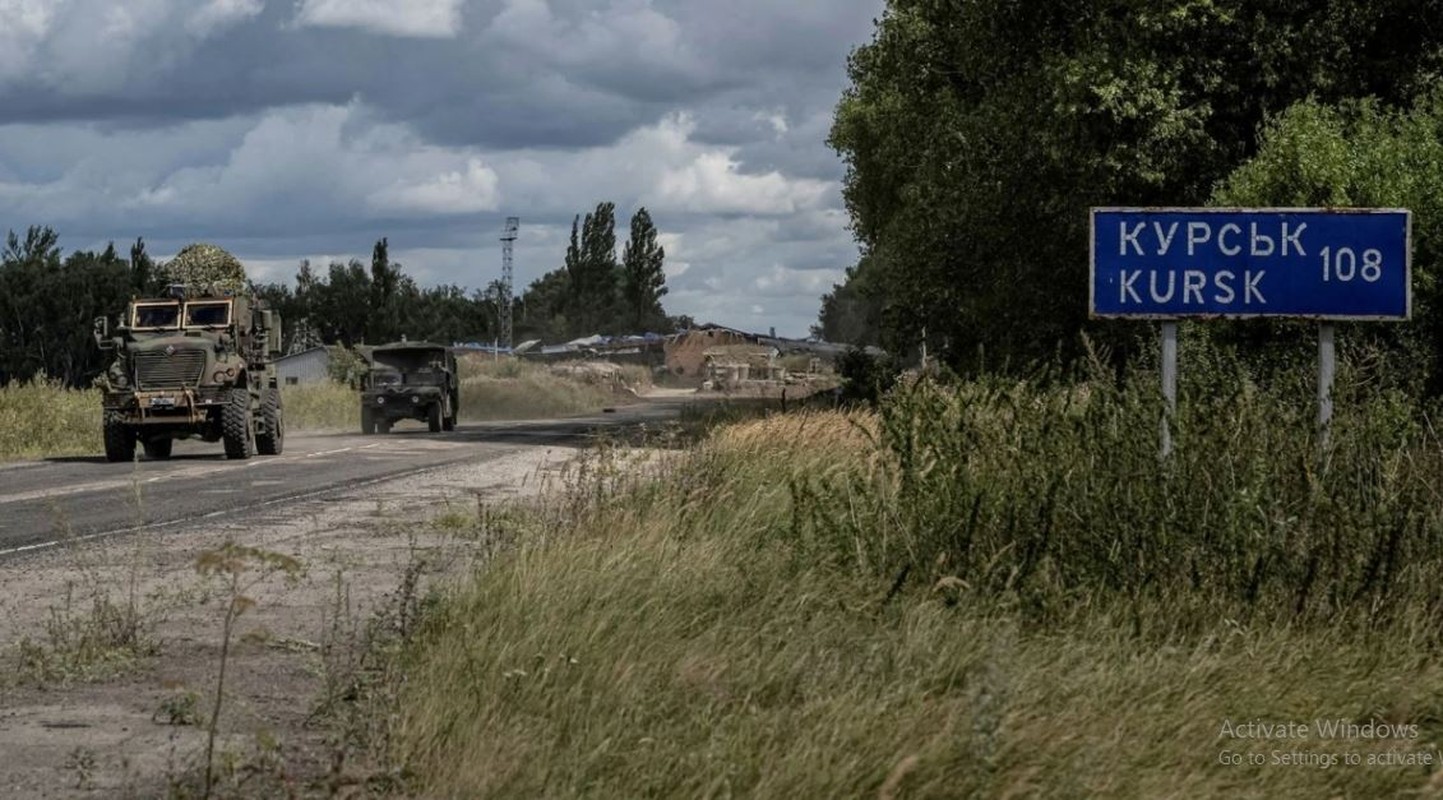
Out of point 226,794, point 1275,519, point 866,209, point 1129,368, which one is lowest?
point 226,794

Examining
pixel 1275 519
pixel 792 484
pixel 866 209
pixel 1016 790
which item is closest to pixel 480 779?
pixel 1016 790

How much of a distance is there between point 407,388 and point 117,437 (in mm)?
14844

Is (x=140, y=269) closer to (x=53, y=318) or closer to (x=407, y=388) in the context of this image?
(x=53, y=318)

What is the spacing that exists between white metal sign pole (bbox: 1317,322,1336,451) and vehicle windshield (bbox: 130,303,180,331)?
23308 mm

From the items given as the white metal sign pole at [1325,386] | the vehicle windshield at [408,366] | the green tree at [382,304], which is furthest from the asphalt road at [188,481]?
the green tree at [382,304]

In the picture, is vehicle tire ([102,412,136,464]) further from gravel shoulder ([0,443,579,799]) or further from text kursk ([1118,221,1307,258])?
text kursk ([1118,221,1307,258])

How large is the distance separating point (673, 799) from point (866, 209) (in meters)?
48.0

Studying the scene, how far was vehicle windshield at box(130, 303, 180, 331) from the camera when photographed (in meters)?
30.2

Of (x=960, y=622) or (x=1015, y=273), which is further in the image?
(x=1015, y=273)

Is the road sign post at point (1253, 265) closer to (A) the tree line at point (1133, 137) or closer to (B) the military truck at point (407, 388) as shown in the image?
(A) the tree line at point (1133, 137)

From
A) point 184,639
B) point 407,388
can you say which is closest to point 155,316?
point 407,388

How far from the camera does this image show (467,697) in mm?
6672

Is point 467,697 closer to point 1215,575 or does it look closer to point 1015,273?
point 1215,575

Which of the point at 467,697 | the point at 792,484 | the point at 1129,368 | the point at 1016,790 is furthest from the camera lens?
the point at 1129,368
